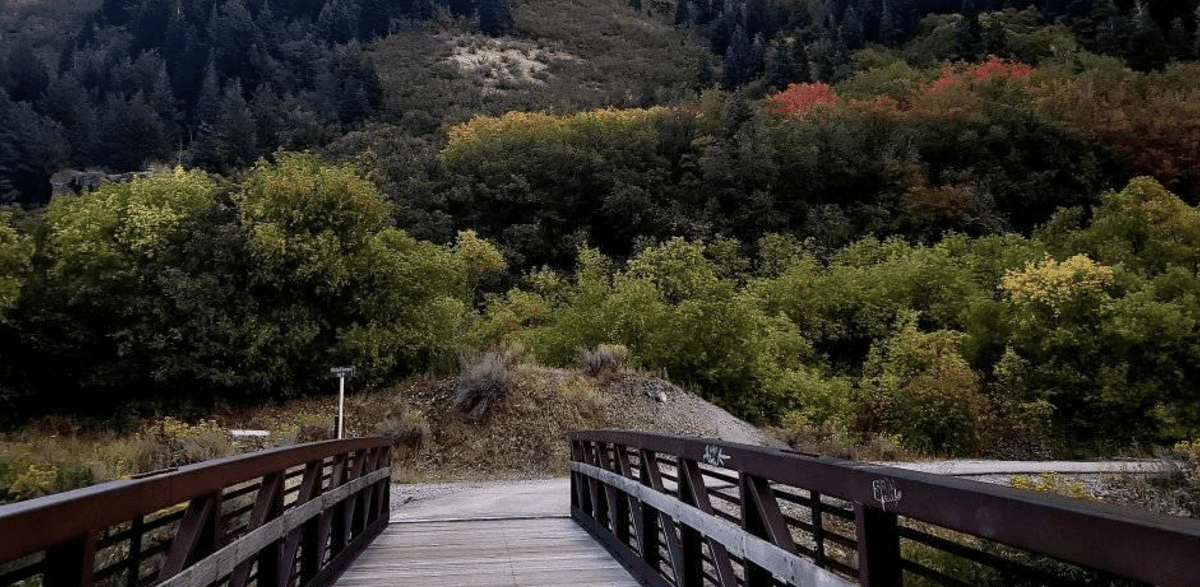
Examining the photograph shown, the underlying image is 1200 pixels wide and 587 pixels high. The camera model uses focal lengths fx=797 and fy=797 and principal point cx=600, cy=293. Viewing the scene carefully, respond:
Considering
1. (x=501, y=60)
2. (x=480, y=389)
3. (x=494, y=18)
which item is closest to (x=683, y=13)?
(x=494, y=18)

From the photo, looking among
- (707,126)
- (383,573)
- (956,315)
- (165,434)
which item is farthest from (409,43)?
(383,573)

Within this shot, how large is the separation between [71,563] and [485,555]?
4.89 metres

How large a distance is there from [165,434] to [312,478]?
17.7 metres

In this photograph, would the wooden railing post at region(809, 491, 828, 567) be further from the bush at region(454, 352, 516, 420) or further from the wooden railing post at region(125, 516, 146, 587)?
the bush at region(454, 352, 516, 420)

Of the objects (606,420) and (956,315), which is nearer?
(606,420)

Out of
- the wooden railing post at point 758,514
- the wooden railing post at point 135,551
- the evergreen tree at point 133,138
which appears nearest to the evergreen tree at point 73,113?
the evergreen tree at point 133,138

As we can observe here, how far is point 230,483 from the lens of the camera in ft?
12.5

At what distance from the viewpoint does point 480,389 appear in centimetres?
2186

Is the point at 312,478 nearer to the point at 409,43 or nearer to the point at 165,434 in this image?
the point at 165,434

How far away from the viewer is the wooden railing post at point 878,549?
2.68 metres

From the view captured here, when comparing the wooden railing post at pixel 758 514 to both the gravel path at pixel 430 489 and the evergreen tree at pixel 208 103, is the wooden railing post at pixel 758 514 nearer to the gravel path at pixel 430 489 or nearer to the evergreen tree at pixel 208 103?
the gravel path at pixel 430 489

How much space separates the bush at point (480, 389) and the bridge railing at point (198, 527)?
14.3m

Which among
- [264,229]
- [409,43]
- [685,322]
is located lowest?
[685,322]

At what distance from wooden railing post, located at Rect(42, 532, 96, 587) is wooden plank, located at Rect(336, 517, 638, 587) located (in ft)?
11.9
